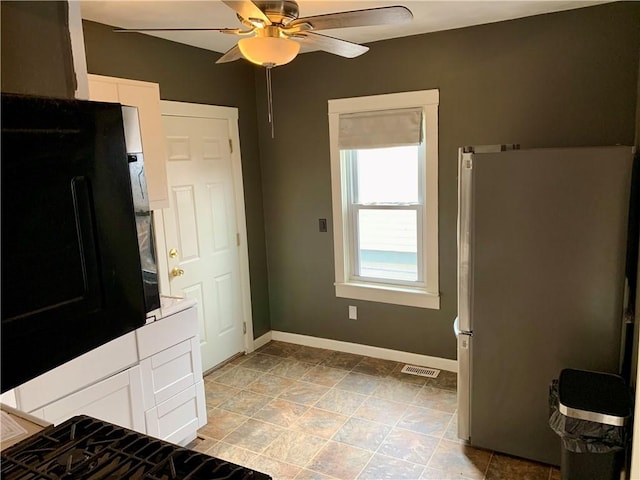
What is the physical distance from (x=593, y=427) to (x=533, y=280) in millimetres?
723

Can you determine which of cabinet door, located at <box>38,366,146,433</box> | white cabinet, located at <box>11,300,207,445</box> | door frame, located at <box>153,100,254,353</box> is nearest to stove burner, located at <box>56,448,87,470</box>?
white cabinet, located at <box>11,300,207,445</box>

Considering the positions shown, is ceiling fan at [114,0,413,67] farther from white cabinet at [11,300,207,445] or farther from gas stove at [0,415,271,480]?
gas stove at [0,415,271,480]

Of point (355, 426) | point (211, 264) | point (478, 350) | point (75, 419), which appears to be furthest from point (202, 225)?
point (75, 419)

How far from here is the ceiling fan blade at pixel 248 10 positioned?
185 centimetres

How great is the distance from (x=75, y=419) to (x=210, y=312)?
8.92ft

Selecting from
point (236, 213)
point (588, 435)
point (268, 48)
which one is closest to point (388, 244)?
point (236, 213)

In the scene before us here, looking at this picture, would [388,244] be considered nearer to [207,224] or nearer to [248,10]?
[207,224]

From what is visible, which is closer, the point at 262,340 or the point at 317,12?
the point at 317,12


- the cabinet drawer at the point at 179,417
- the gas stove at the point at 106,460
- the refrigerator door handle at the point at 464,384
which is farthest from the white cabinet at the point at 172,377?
the refrigerator door handle at the point at 464,384

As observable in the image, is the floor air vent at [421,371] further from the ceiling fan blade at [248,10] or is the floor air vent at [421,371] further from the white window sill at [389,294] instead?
the ceiling fan blade at [248,10]

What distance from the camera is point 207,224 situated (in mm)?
3758

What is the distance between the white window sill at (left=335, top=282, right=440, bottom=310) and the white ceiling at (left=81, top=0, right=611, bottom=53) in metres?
1.93

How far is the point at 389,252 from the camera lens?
3.92 m

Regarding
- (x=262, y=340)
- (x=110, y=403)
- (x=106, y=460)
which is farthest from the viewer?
(x=262, y=340)
